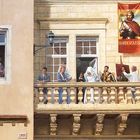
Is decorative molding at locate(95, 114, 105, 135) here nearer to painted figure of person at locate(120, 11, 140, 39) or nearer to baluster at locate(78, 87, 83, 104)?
baluster at locate(78, 87, 83, 104)

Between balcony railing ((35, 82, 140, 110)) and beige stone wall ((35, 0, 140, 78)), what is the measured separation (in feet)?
6.40

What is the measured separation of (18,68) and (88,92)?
7.36ft

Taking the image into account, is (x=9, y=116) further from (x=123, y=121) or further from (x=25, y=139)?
(x=123, y=121)

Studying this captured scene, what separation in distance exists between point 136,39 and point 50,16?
9.66 feet

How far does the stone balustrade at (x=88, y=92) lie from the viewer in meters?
23.5

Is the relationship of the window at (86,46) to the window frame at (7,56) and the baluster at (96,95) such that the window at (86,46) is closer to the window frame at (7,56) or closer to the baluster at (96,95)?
the baluster at (96,95)

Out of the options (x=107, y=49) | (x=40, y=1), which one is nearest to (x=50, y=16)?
(x=40, y=1)

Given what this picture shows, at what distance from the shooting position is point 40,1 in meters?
25.5

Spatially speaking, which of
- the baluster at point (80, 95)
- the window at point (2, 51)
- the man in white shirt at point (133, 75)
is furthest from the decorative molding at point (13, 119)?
the man in white shirt at point (133, 75)

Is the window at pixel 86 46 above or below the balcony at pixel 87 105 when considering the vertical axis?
above

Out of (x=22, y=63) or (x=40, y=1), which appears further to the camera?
(x=40, y=1)

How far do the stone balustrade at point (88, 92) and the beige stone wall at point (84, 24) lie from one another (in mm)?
1951

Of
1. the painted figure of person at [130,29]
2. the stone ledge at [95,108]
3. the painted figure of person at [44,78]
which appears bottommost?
the stone ledge at [95,108]

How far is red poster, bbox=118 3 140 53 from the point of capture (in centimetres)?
2567
